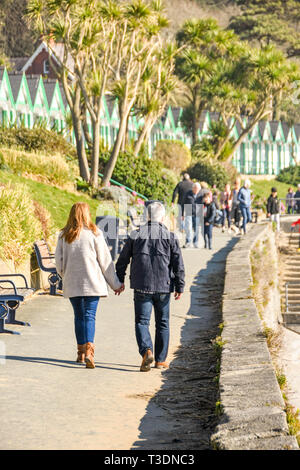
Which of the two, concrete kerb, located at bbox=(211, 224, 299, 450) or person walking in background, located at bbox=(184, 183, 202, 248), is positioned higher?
person walking in background, located at bbox=(184, 183, 202, 248)

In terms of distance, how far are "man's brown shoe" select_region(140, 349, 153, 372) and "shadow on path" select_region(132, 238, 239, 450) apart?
170 millimetres

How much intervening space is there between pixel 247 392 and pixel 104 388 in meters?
1.43

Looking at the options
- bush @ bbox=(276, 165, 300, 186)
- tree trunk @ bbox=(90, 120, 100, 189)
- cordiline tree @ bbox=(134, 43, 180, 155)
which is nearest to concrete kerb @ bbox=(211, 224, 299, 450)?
tree trunk @ bbox=(90, 120, 100, 189)

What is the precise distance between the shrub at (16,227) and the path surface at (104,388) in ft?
3.65

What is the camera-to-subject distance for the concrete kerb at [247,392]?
5100 millimetres

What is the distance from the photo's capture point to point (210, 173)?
45.4m

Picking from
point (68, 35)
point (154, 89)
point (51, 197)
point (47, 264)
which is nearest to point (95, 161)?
point (68, 35)

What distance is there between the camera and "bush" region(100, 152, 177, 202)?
29.4 m

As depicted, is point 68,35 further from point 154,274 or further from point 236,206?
point 154,274

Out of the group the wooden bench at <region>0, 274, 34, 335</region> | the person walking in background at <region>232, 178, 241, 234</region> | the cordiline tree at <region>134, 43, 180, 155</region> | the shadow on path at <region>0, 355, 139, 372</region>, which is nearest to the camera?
the shadow on path at <region>0, 355, 139, 372</region>

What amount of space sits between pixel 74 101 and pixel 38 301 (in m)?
15.9

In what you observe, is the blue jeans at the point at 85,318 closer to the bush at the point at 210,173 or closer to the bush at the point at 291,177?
the bush at the point at 210,173

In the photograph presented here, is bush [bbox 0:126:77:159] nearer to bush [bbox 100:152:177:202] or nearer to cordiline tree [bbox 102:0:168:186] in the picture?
cordiline tree [bbox 102:0:168:186]
